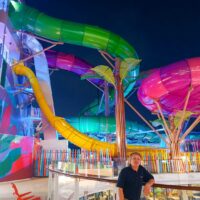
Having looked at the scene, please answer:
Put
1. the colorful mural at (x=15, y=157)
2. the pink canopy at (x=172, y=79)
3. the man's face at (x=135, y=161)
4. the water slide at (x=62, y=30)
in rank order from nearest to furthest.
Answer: the man's face at (x=135, y=161) < the colorful mural at (x=15, y=157) < the pink canopy at (x=172, y=79) < the water slide at (x=62, y=30)

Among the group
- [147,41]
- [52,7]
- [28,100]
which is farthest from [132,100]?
[28,100]

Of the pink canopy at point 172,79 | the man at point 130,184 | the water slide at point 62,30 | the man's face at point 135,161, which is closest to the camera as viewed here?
the man at point 130,184

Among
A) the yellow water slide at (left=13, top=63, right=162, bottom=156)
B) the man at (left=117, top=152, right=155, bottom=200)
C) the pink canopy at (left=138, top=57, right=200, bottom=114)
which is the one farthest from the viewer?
the yellow water slide at (left=13, top=63, right=162, bottom=156)

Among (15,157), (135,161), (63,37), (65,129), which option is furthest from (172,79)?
(135,161)

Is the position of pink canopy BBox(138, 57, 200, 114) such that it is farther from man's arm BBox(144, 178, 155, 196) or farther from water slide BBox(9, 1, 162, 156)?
man's arm BBox(144, 178, 155, 196)

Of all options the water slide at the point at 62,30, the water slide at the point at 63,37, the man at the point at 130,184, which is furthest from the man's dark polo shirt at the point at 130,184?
the water slide at the point at 62,30

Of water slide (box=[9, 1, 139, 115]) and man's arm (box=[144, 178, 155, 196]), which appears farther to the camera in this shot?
water slide (box=[9, 1, 139, 115])

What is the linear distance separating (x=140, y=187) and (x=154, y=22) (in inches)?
992

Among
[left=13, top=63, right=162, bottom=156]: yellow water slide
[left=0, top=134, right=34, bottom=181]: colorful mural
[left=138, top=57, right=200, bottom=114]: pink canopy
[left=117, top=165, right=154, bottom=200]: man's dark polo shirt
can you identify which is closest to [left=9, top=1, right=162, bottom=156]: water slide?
[left=13, top=63, right=162, bottom=156]: yellow water slide

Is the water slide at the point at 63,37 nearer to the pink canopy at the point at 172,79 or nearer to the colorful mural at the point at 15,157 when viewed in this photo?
the colorful mural at the point at 15,157

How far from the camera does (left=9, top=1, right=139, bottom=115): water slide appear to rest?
37.8 ft

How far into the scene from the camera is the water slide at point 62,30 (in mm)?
11523

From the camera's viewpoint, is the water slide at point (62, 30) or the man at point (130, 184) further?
the water slide at point (62, 30)

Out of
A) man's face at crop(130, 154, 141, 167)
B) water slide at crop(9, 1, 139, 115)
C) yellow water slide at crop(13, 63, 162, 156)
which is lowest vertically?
man's face at crop(130, 154, 141, 167)
